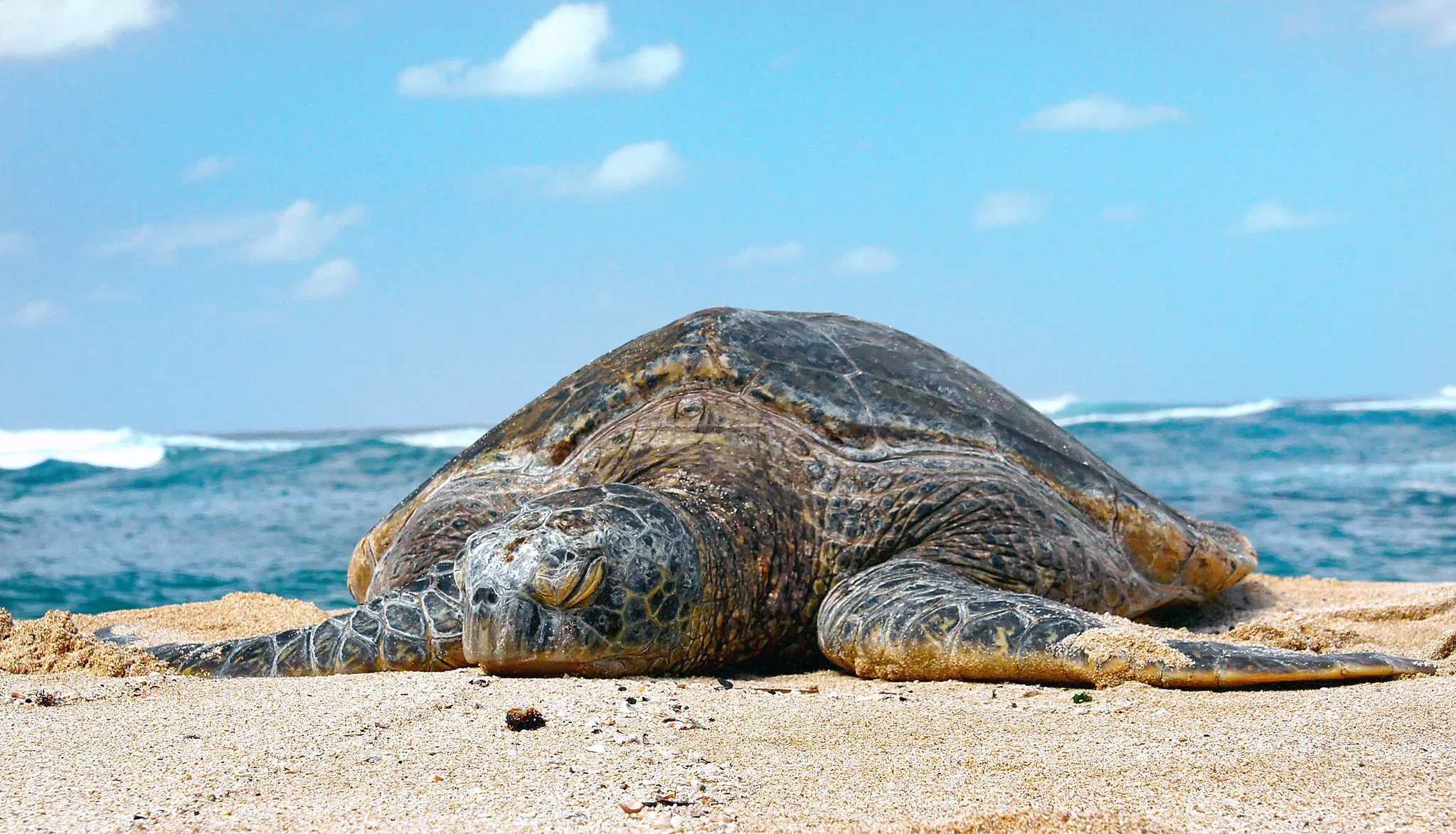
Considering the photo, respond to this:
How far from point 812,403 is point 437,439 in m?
35.8

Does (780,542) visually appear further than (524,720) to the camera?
Yes

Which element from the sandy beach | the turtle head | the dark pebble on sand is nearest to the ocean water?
the turtle head

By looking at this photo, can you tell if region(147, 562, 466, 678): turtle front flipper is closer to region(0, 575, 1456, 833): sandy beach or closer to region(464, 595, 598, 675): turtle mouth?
region(0, 575, 1456, 833): sandy beach

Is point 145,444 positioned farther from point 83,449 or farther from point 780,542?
point 780,542

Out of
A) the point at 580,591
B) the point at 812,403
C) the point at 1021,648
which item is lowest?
the point at 1021,648

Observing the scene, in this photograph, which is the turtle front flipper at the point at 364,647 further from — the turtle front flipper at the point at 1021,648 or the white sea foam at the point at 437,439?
the white sea foam at the point at 437,439

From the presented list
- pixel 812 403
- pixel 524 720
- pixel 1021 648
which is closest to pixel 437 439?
pixel 812 403

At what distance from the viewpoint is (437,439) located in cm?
3862

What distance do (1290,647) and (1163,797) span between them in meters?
2.03

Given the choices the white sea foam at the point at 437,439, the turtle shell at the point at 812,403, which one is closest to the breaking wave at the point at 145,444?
the white sea foam at the point at 437,439

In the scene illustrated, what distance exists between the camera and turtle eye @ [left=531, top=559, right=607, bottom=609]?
3219 millimetres

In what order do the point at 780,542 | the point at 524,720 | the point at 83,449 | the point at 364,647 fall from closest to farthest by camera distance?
the point at 524,720 < the point at 364,647 < the point at 780,542 < the point at 83,449

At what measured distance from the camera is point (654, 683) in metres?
3.25

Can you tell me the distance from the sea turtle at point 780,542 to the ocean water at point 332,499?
17.0 ft
